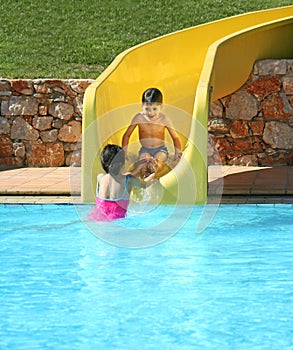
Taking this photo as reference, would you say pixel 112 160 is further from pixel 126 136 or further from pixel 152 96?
pixel 152 96

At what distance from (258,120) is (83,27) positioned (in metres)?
5.04

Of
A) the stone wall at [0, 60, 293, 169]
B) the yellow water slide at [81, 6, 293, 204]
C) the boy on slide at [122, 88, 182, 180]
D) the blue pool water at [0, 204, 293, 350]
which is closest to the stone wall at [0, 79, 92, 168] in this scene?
the stone wall at [0, 60, 293, 169]

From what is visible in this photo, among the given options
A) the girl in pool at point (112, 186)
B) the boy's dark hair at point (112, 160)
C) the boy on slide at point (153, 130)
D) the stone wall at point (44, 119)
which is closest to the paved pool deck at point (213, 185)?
the stone wall at point (44, 119)

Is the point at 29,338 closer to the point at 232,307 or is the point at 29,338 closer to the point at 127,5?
the point at 232,307

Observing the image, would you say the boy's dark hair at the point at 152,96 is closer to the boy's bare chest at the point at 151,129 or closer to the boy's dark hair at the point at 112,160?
the boy's bare chest at the point at 151,129

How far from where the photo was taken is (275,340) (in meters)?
5.16

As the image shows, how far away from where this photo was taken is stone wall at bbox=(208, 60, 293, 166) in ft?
36.9

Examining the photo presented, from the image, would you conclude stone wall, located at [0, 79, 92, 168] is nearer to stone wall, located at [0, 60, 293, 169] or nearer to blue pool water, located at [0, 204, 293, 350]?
stone wall, located at [0, 60, 293, 169]

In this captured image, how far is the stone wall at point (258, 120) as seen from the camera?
1125cm

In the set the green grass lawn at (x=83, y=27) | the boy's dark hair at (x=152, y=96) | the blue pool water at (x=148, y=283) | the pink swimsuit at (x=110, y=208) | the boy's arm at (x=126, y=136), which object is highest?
the green grass lawn at (x=83, y=27)

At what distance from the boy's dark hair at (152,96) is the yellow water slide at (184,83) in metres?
0.40

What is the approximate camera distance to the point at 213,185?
9781 millimetres

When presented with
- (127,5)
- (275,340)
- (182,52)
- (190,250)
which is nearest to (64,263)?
(190,250)

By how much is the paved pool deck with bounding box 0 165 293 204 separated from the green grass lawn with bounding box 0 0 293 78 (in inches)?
87.9
